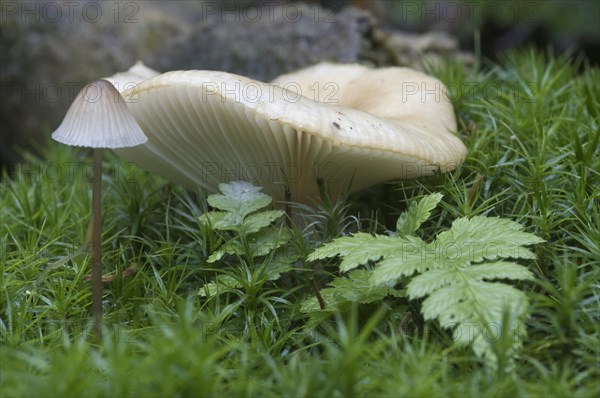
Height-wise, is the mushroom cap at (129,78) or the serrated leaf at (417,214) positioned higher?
the mushroom cap at (129,78)

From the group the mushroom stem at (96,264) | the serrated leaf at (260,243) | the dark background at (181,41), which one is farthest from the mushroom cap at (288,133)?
the dark background at (181,41)

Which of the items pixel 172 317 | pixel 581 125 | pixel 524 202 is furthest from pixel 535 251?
pixel 172 317

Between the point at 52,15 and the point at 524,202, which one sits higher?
the point at 52,15

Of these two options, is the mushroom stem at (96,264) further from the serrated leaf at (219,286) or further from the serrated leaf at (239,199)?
the serrated leaf at (239,199)

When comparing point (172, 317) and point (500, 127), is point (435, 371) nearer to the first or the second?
point (172, 317)

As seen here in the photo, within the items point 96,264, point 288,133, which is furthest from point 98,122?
point 288,133

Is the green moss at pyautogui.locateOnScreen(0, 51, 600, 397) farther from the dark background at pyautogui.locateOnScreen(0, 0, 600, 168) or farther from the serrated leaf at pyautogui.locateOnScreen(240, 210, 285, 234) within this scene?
the dark background at pyautogui.locateOnScreen(0, 0, 600, 168)

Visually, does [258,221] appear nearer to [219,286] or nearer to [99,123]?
[219,286]
